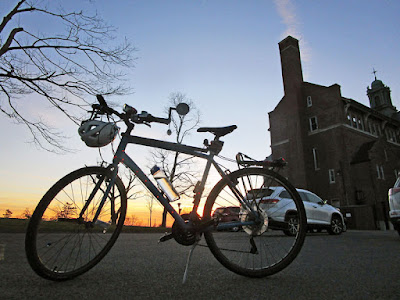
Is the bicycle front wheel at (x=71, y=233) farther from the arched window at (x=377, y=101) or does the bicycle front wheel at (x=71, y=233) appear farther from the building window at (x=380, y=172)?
the arched window at (x=377, y=101)

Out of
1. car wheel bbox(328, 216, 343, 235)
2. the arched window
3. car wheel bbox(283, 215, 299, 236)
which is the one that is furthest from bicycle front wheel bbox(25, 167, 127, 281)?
the arched window

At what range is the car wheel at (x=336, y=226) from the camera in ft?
39.5

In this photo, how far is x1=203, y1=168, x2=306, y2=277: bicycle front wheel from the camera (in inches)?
105

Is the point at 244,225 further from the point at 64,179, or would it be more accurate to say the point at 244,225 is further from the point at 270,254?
the point at 64,179

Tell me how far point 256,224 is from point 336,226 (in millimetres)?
11001

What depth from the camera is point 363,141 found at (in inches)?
1385

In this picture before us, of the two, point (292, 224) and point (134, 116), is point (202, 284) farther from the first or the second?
point (134, 116)

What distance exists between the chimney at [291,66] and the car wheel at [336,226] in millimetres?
27348

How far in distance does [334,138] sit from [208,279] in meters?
34.2

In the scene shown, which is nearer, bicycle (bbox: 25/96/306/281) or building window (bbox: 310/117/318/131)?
bicycle (bbox: 25/96/306/281)

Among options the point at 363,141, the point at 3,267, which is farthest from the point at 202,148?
the point at 363,141

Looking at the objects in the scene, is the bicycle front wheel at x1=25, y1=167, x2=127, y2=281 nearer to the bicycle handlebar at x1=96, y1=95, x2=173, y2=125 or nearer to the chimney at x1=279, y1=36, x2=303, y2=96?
the bicycle handlebar at x1=96, y1=95, x2=173, y2=125

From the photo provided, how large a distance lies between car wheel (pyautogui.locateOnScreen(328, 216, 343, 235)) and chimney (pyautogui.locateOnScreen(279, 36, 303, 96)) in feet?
89.7

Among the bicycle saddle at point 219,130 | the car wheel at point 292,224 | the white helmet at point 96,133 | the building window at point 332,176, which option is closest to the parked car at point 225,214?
the car wheel at point 292,224
